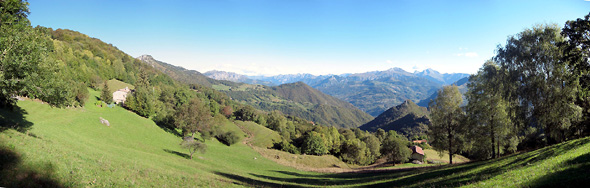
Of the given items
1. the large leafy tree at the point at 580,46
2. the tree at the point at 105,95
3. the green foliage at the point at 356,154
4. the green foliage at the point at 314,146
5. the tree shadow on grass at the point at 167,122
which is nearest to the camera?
the large leafy tree at the point at 580,46

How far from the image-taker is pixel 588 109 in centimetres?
3181

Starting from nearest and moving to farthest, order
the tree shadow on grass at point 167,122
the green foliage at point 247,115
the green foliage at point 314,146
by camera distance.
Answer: the tree shadow on grass at point 167,122, the green foliage at point 314,146, the green foliage at point 247,115

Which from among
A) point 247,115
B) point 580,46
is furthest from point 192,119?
point 580,46

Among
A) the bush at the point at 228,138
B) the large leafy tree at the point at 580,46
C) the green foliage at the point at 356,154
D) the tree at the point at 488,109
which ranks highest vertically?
the large leafy tree at the point at 580,46

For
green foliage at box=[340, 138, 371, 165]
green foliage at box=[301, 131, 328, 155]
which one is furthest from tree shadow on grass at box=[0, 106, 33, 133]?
green foliage at box=[340, 138, 371, 165]

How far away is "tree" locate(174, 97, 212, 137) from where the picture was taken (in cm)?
7062

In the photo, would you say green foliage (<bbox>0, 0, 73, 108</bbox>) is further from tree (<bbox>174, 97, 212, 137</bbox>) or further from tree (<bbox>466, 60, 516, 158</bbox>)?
tree (<bbox>174, 97, 212, 137</bbox>)

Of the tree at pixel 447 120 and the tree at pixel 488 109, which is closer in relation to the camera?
the tree at pixel 488 109

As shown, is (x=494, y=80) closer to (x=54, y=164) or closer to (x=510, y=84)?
(x=510, y=84)

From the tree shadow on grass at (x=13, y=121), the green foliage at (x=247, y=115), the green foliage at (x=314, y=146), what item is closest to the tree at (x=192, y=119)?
the tree shadow on grass at (x=13, y=121)

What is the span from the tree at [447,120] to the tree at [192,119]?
210ft

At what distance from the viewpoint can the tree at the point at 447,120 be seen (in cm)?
3750

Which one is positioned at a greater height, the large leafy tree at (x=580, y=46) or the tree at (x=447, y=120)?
the large leafy tree at (x=580, y=46)

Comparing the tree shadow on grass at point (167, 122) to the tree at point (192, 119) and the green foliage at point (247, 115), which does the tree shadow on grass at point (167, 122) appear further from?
the green foliage at point (247, 115)
